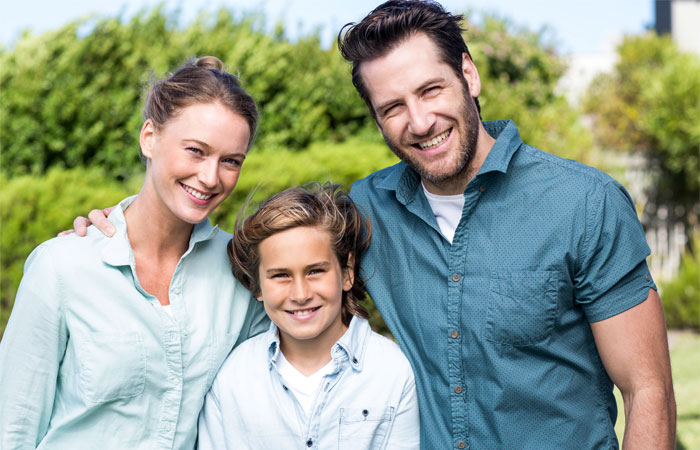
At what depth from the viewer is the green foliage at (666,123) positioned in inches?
454

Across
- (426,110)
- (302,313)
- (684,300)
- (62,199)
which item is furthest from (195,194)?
(684,300)

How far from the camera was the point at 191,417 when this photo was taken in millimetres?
2320

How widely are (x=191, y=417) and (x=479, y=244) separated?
1.11 meters

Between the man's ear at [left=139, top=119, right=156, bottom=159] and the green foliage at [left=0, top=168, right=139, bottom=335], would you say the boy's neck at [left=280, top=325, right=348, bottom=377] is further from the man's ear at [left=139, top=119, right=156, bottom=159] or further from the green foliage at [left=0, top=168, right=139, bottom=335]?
the green foliage at [left=0, top=168, right=139, bottom=335]

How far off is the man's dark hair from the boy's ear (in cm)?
57

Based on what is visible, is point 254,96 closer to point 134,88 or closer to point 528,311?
point 134,88

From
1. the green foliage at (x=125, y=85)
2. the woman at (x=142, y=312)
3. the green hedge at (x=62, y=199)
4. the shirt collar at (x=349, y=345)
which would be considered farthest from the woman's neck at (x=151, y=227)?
the green foliage at (x=125, y=85)

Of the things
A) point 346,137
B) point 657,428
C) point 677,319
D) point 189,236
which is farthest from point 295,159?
point 677,319

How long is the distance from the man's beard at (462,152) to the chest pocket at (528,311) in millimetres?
413

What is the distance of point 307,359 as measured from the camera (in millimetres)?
2477

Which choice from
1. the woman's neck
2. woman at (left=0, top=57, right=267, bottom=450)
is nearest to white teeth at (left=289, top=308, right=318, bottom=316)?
woman at (left=0, top=57, right=267, bottom=450)

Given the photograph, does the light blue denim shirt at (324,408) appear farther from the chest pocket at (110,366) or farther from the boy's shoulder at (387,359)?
the chest pocket at (110,366)

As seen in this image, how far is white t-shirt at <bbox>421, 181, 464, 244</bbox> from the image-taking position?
2.37 metres

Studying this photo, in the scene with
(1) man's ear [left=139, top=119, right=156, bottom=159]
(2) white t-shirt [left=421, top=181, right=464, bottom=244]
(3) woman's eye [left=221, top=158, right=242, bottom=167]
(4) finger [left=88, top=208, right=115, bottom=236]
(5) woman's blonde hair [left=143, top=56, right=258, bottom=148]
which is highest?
(5) woman's blonde hair [left=143, top=56, right=258, bottom=148]
